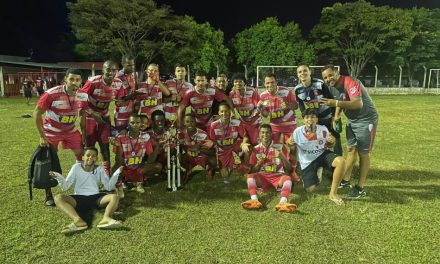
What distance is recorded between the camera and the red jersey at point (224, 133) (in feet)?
23.4

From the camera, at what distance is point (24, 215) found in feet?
16.8

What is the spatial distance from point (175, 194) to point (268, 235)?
2186 millimetres

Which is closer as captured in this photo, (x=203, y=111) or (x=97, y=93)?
(x=97, y=93)

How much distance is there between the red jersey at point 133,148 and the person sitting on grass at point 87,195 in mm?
998

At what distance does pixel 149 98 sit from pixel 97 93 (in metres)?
1.13

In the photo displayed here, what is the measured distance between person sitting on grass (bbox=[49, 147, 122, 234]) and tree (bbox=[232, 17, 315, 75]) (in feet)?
157

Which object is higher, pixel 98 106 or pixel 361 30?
pixel 361 30

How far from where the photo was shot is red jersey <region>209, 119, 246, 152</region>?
23.4 feet

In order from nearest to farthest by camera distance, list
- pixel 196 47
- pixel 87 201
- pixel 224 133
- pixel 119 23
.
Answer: pixel 87 201
pixel 224 133
pixel 119 23
pixel 196 47

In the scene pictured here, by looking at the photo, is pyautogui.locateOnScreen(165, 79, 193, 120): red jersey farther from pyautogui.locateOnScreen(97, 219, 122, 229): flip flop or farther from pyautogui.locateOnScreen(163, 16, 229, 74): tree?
pyautogui.locateOnScreen(163, 16, 229, 74): tree

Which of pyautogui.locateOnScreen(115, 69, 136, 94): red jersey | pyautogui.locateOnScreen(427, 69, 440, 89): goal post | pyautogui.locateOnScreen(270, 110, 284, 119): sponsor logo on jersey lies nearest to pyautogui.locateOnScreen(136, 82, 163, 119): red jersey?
pyautogui.locateOnScreen(115, 69, 136, 94): red jersey

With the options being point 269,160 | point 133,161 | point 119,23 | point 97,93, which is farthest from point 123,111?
point 119,23

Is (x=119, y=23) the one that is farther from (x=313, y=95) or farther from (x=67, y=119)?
(x=313, y=95)

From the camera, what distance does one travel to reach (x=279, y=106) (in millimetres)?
6965
